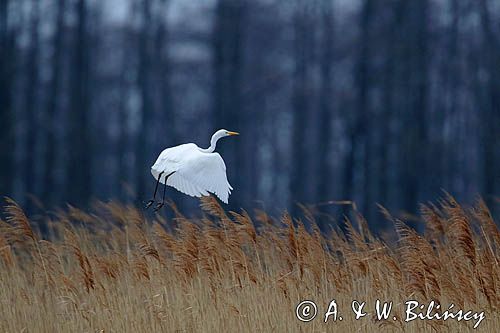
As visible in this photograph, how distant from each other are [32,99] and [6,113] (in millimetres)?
1735

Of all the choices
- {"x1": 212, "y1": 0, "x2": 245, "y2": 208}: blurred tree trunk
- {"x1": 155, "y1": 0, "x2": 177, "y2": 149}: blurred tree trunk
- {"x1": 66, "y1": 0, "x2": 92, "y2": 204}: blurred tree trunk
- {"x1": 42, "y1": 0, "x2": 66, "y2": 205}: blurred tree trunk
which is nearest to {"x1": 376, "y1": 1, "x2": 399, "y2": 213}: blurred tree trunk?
{"x1": 212, "y1": 0, "x2": 245, "y2": 208}: blurred tree trunk

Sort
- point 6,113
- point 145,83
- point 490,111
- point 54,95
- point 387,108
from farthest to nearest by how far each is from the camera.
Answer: point 145,83
point 54,95
point 387,108
point 490,111
point 6,113

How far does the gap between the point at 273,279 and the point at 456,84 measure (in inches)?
542

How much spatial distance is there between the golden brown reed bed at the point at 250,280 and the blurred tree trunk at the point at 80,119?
11170 mm

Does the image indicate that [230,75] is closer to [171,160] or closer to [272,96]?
[272,96]

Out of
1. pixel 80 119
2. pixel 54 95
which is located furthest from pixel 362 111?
pixel 54 95

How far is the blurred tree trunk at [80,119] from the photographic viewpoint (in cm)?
1773

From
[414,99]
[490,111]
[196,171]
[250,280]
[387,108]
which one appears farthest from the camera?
[387,108]

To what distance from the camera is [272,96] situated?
1989 cm

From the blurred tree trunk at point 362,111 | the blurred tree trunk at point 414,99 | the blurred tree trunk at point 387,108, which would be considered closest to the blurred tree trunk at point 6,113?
the blurred tree trunk at point 362,111

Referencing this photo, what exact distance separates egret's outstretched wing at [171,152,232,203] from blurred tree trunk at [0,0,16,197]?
36.4 ft

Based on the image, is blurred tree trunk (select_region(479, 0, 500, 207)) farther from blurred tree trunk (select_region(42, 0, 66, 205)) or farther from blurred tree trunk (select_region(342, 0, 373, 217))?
blurred tree trunk (select_region(42, 0, 66, 205))

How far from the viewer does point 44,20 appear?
19.1m

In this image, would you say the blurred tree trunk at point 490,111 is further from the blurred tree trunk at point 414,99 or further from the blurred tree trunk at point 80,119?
the blurred tree trunk at point 80,119
